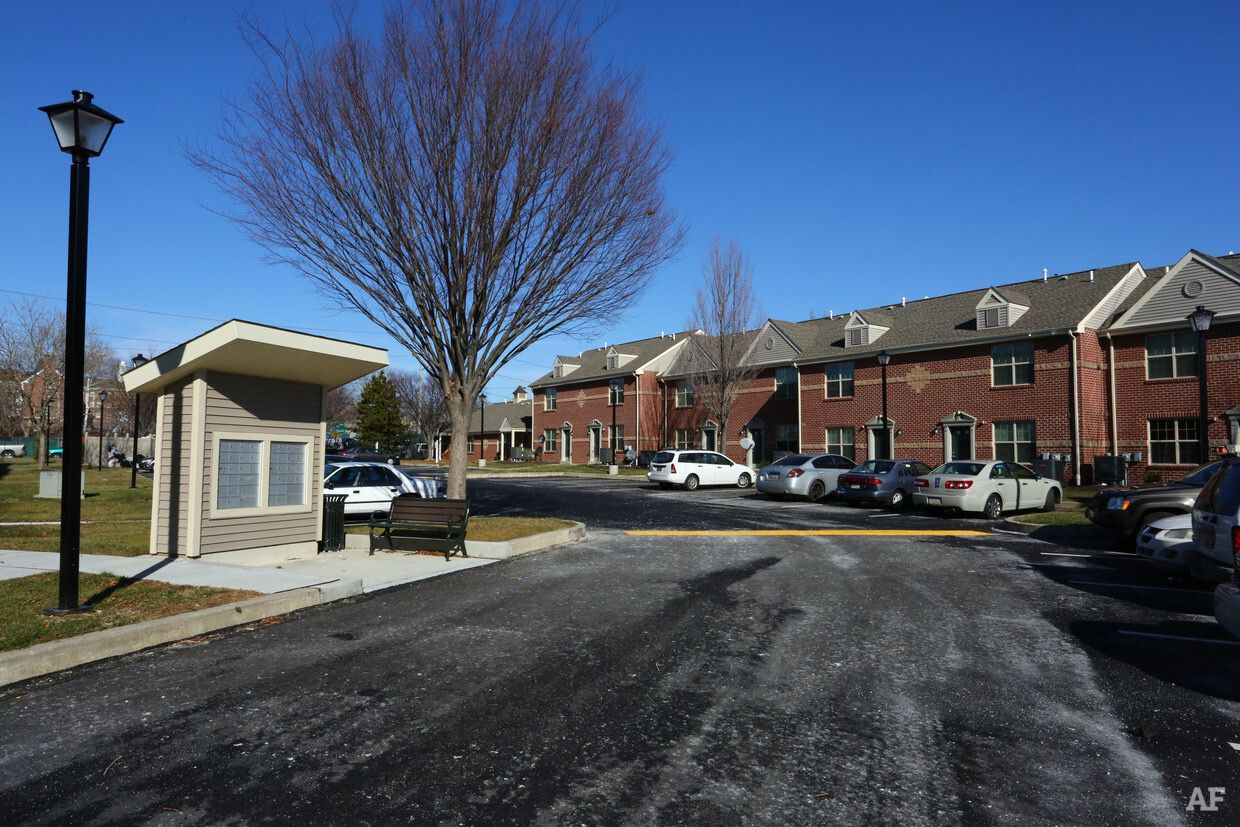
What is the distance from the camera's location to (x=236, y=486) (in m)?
11.0

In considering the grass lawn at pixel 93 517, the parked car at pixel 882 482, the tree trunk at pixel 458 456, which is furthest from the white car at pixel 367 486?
the parked car at pixel 882 482

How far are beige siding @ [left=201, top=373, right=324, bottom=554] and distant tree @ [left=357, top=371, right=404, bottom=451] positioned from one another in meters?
58.8

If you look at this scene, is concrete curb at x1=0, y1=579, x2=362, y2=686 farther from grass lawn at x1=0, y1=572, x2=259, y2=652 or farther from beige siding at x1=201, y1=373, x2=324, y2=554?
beige siding at x1=201, y1=373, x2=324, y2=554

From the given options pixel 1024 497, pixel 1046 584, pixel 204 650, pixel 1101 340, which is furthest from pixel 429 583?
pixel 1101 340

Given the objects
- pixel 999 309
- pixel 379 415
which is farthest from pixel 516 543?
pixel 379 415

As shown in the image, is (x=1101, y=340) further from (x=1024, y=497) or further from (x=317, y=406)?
(x=317, y=406)

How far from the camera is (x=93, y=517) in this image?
17.1 meters

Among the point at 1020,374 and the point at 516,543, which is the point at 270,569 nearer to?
the point at 516,543

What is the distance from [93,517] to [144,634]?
495 inches

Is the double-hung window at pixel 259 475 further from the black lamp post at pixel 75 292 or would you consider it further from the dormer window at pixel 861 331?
the dormer window at pixel 861 331

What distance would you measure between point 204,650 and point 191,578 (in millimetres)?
2781

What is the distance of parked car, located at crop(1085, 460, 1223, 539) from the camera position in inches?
526

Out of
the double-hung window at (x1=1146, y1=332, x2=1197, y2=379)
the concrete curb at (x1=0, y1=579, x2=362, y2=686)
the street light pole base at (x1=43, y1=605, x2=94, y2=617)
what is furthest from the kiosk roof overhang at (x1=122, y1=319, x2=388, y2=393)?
the double-hung window at (x1=1146, y1=332, x2=1197, y2=379)

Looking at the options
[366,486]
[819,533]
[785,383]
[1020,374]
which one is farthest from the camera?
[785,383]
